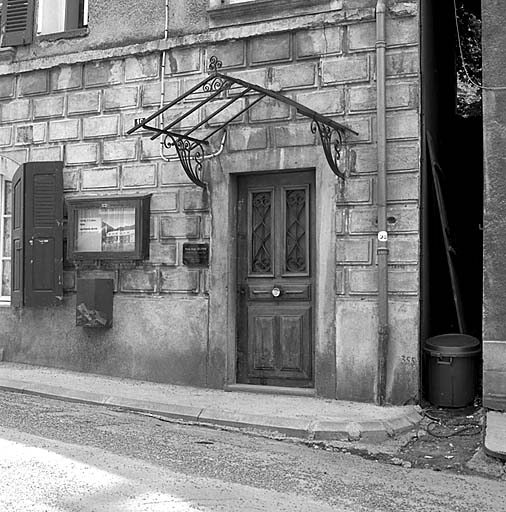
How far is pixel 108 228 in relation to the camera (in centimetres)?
932

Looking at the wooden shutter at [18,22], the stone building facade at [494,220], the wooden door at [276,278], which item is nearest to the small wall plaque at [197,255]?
the wooden door at [276,278]

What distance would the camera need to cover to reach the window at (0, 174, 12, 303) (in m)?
10.4

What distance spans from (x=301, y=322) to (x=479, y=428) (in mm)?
2198

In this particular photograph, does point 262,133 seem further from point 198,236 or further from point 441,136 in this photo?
point 441,136

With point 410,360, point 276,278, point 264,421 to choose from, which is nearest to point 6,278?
point 276,278

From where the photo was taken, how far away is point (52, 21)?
33.2 feet

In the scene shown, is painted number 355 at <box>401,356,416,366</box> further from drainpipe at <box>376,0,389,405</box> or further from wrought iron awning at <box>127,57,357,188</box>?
wrought iron awning at <box>127,57,357,188</box>

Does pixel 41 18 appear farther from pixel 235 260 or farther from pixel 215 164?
pixel 235 260

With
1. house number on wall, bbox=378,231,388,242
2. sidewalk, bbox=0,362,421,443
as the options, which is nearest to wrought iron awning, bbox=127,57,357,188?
house number on wall, bbox=378,231,388,242

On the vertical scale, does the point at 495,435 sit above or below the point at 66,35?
below

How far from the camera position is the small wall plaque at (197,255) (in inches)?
346

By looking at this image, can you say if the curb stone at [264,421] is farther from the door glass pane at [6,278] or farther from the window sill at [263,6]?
the window sill at [263,6]

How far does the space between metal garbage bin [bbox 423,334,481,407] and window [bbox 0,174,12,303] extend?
225 inches

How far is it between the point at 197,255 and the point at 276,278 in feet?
3.15
